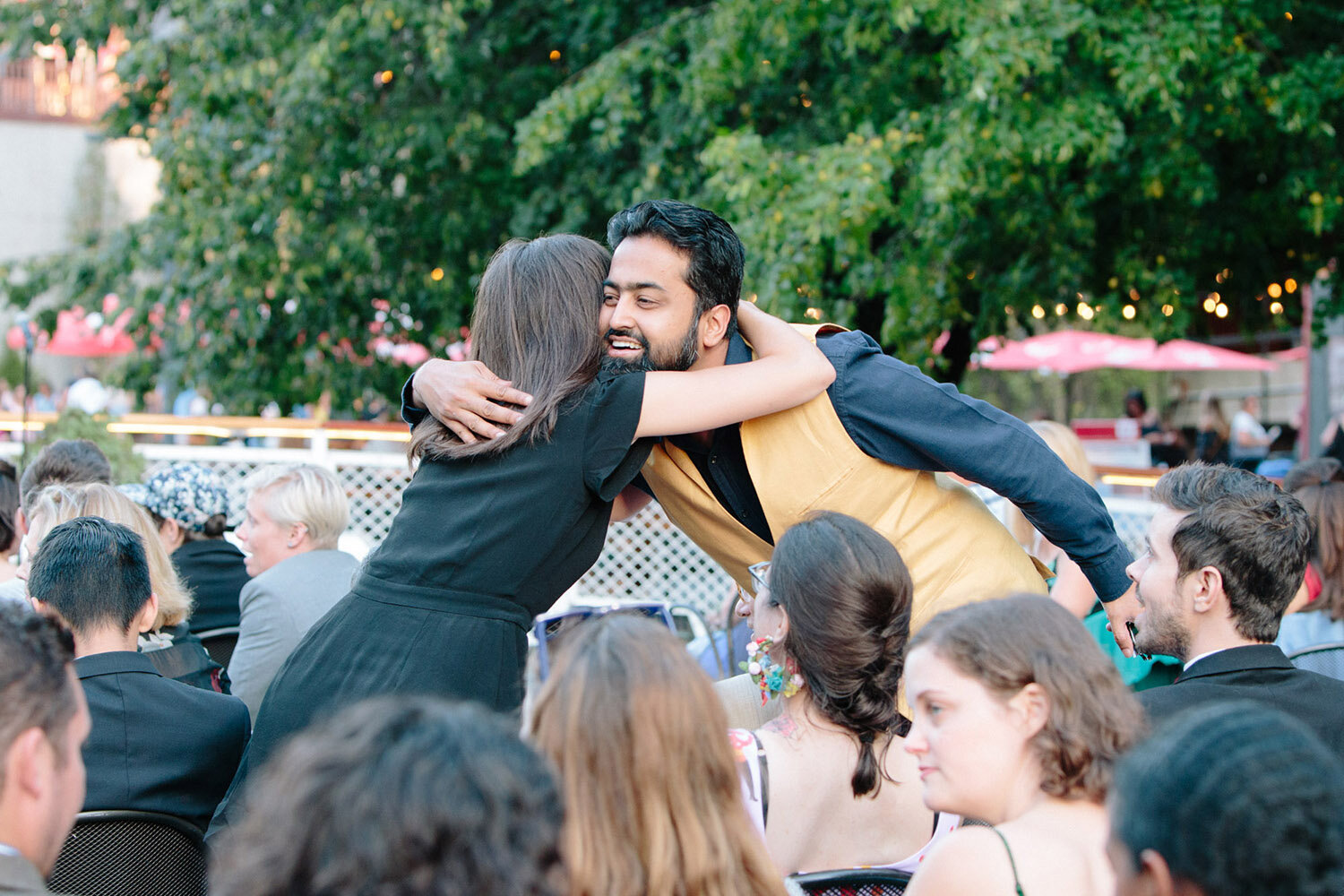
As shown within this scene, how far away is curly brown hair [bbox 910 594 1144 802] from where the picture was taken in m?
1.78

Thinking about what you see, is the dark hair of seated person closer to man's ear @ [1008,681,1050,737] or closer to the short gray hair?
man's ear @ [1008,681,1050,737]

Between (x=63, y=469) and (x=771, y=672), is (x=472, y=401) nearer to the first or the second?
(x=771, y=672)

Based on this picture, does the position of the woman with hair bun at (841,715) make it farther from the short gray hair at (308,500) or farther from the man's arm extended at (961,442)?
the short gray hair at (308,500)

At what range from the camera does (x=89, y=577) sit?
270 centimetres

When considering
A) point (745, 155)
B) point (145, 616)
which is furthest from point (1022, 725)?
point (745, 155)

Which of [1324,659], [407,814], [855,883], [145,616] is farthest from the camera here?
[1324,659]

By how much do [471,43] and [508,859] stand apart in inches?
326

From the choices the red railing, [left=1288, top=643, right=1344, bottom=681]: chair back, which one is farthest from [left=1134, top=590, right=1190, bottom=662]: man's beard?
the red railing

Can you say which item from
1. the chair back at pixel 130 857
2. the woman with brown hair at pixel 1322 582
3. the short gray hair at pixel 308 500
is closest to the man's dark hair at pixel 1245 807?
the chair back at pixel 130 857

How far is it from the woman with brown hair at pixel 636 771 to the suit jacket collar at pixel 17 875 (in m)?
0.63

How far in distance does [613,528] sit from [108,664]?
19.5ft

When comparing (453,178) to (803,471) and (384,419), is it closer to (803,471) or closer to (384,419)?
(384,419)

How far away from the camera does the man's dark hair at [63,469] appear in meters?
4.69

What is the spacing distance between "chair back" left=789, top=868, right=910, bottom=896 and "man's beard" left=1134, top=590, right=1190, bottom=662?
101 centimetres
